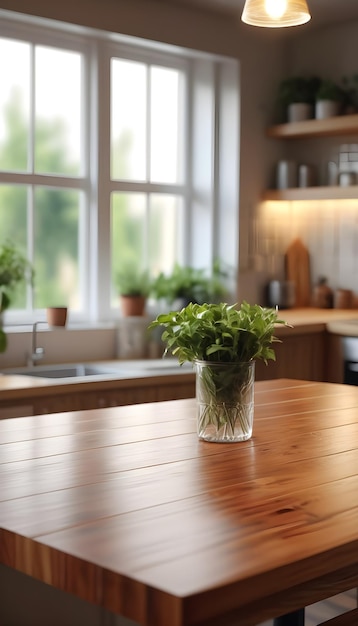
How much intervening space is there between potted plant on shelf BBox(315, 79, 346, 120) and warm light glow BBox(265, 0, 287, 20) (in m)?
2.90

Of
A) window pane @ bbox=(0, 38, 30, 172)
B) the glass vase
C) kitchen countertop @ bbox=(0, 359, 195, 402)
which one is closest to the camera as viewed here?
the glass vase

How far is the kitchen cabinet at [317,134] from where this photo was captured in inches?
210

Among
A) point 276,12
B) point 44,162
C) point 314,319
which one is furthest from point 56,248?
point 276,12

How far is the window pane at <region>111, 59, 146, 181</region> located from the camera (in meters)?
5.14

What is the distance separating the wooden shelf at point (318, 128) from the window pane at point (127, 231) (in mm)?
966

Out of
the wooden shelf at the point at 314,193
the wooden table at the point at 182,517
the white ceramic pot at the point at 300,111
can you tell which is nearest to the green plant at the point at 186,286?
the wooden shelf at the point at 314,193

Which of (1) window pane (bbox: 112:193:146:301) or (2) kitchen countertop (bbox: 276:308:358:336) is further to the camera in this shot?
(1) window pane (bbox: 112:193:146:301)

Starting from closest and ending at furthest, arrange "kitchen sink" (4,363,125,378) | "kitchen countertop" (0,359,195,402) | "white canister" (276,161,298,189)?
"kitchen countertop" (0,359,195,402) < "kitchen sink" (4,363,125,378) < "white canister" (276,161,298,189)

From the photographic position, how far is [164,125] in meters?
5.45

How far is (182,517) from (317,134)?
4.39 meters

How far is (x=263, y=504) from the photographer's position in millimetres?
1630

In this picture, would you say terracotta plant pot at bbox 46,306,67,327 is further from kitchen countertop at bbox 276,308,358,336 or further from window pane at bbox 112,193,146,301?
kitchen countertop at bbox 276,308,358,336

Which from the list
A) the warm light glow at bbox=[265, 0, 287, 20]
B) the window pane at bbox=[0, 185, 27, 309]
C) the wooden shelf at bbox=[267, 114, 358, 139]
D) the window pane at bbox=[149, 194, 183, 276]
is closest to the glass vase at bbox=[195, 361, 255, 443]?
the warm light glow at bbox=[265, 0, 287, 20]

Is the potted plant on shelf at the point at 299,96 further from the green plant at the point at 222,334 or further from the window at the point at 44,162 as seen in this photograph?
the green plant at the point at 222,334
